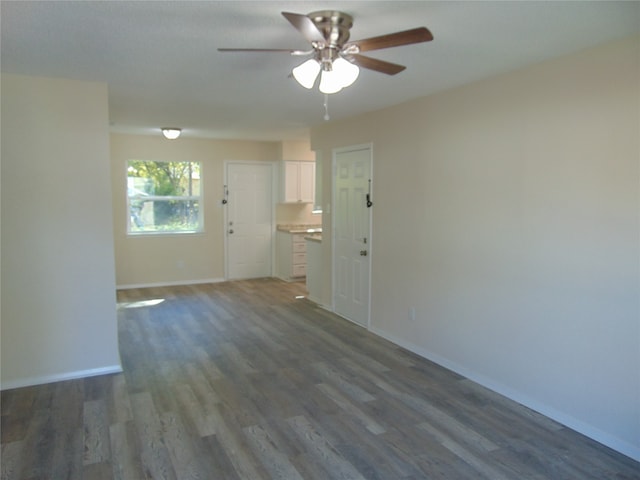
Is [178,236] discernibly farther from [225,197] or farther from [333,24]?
[333,24]

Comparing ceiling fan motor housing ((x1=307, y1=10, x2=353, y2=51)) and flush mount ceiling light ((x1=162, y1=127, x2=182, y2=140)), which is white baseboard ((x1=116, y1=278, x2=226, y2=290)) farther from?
ceiling fan motor housing ((x1=307, y1=10, x2=353, y2=51))

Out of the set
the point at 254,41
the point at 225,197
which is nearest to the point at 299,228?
the point at 225,197

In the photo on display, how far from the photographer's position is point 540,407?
3197 millimetres

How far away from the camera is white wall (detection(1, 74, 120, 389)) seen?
346cm

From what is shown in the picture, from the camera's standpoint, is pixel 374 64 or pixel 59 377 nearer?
pixel 374 64

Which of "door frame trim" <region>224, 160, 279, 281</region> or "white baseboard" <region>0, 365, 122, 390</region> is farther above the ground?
"door frame trim" <region>224, 160, 279, 281</region>

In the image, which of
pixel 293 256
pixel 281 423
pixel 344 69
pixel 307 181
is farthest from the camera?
pixel 307 181

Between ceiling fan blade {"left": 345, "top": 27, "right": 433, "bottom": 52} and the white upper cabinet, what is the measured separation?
18.6 feet

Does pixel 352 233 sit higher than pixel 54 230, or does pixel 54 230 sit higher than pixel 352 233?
pixel 54 230

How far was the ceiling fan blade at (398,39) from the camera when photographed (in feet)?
6.29

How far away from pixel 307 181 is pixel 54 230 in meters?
4.88

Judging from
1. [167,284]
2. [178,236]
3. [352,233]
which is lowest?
[167,284]

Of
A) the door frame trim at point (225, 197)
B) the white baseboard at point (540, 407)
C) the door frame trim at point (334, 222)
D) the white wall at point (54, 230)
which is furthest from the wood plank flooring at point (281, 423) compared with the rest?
the door frame trim at point (225, 197)

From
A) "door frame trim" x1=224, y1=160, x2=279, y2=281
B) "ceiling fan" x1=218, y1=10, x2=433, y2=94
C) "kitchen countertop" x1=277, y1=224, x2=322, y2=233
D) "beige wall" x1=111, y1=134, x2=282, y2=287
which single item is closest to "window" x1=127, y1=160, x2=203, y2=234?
"beige wall" x1=111, y1=134, x2=282, y2=287
